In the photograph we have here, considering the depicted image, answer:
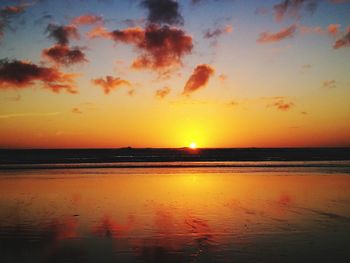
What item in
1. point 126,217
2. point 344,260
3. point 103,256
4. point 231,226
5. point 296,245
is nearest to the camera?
point 344,260

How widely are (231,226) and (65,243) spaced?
623 centimetres

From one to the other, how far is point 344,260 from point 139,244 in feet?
19.8

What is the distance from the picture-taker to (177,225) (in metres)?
16.2

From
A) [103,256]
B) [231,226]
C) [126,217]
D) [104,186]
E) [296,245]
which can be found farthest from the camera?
[104,186]

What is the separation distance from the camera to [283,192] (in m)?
26.5

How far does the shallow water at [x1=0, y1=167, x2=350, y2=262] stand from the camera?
39.3ft

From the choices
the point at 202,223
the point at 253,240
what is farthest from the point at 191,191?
the point at 253,240

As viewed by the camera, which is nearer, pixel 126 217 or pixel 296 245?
pixel 296 245

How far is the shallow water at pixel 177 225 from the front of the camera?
472 inches

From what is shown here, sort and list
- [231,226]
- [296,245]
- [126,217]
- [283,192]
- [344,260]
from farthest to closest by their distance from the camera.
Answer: [283,192] → [126,217] → [231,226] → [296,245] → [344,260]

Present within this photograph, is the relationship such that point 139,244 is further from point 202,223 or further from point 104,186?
point 104,186

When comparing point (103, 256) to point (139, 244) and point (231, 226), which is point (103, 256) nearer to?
point (139, 244)

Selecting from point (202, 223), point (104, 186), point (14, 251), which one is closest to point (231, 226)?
point (202, 223)

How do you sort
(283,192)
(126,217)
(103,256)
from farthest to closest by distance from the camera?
(283,192)
(126,217)
(103,256)
